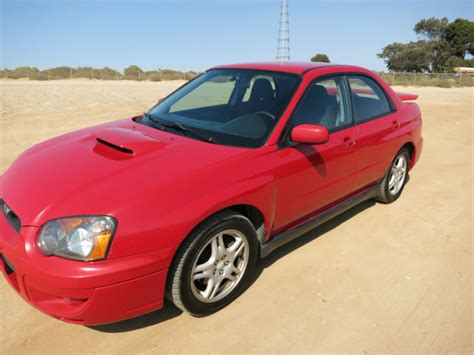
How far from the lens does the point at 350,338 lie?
2.64 metres

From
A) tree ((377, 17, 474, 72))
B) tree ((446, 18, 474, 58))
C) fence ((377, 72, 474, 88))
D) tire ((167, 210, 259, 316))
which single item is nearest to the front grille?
tire ((167, 210, 259, 316))

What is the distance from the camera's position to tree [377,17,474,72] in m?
58.2

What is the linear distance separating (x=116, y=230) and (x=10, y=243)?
0.70 m

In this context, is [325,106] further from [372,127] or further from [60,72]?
[60,72]

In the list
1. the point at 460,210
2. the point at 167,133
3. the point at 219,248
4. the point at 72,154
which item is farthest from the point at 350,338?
the point at 460,210

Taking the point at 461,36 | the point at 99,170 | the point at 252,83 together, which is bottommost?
the point at 99,170

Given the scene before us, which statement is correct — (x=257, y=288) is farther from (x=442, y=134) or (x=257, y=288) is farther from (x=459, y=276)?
(x=442, y=134)

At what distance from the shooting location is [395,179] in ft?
16.1

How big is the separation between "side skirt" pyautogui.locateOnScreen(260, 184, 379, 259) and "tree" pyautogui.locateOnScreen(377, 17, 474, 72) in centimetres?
6060

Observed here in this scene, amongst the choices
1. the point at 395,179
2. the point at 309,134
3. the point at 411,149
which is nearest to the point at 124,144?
Answer: the point at 309,134

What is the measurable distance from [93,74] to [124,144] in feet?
148

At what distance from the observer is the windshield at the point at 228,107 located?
3.11 m

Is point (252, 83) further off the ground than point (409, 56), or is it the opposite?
point (409, 56)

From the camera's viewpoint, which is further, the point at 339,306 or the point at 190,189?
the point at 339,306
